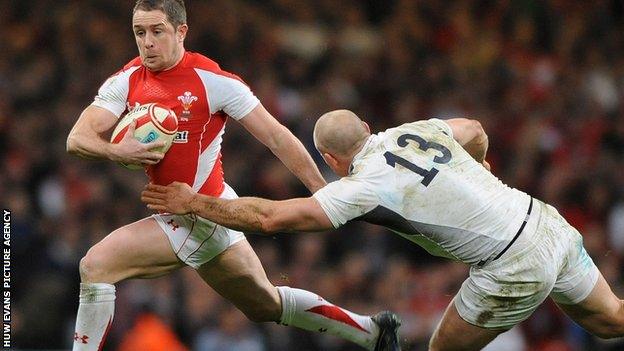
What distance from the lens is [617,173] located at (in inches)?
462

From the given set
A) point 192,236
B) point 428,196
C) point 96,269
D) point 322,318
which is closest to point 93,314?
point 96,269

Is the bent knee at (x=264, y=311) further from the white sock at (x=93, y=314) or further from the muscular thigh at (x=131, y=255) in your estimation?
the white sock at (x=93, y=314)

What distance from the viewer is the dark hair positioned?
6.50 meters

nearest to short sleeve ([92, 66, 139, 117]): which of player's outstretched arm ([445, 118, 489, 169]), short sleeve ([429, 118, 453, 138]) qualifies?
short sleeve ([429, 118, 453, 138])

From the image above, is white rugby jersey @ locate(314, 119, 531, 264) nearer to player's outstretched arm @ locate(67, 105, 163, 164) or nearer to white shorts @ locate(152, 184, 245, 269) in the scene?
white shorts @ locate(152, 184, 245, 269)

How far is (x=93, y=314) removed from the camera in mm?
6320

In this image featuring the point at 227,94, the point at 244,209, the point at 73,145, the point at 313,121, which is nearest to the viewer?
the point at 244,209

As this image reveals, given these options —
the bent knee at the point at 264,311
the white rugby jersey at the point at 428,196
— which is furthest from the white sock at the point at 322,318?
the white rugby jersey at the point at 428,196

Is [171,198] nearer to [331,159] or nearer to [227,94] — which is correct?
[227,94]

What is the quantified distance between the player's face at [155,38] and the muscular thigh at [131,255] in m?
0.90

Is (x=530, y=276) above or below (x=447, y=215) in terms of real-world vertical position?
below

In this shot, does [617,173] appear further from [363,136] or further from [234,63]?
[363,136]

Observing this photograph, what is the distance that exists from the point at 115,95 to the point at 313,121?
5402 mm

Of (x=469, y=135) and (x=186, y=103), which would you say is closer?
(x=186, y=103)
